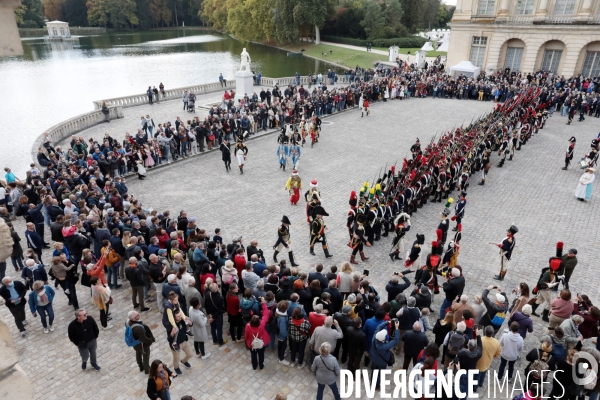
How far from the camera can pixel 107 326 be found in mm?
8844

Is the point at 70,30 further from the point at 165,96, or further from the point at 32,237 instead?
the point at 32,237

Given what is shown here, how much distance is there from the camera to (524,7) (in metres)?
38.0

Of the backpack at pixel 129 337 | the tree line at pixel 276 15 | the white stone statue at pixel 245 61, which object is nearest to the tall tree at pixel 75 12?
the tree line at pixel 276 15

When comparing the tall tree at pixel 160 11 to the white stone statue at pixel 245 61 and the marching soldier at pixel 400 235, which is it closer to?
the white stone statue at pixel 245 61

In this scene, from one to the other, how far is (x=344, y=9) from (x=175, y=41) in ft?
125

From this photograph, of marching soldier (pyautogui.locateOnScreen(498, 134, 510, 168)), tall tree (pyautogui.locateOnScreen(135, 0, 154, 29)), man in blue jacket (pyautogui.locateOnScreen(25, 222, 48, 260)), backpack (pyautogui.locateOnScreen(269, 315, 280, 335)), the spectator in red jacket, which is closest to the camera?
the spectator in red jacket

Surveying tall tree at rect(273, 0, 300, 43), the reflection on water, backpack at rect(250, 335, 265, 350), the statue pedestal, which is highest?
tall tree at rect(273, 0, 300, 43)

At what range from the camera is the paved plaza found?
300 inches

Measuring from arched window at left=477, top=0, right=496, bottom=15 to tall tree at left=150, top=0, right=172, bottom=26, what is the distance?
92857mm

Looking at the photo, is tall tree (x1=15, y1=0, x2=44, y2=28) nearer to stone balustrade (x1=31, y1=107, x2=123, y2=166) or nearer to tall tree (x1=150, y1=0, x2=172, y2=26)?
tall tree (x1=150, y1=0, x2=172, y2=26)

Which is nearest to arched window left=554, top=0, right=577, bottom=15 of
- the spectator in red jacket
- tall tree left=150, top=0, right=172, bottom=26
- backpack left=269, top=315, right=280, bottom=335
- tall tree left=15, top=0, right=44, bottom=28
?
backpack left=269, top=315, right=280, bottom=335

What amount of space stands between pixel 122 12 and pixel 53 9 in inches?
760

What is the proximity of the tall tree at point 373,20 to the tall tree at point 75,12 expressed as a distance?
7416 cm

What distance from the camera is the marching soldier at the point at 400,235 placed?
11.4 metres
